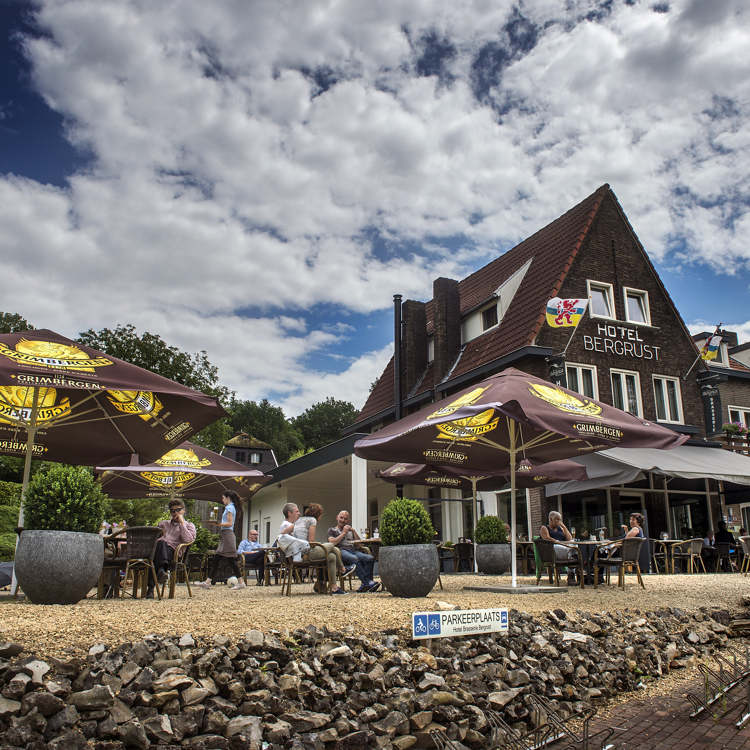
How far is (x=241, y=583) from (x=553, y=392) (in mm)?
6664

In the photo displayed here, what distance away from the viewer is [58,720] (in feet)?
11.7

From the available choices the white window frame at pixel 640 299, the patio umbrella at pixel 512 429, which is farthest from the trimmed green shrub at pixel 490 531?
the white window frame at pixel 640 299

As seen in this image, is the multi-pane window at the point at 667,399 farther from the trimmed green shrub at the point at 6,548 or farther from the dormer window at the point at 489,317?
the trimmed green shrub at the point at 6,548

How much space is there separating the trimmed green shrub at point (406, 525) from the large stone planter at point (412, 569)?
129 millimetres

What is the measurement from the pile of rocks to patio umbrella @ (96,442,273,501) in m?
8.03

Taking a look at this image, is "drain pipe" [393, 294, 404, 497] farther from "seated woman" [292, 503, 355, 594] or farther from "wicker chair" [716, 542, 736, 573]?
"seated woman" [292, 503, 355, 594]

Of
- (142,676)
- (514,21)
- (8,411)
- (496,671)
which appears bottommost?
(496,671)

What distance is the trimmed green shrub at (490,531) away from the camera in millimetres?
11109

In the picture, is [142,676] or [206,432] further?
[206,432]

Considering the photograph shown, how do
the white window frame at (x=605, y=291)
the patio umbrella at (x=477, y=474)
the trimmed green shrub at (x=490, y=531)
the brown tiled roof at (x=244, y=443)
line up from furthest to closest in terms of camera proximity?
the brown tiled roof at (x=244, y=443) < the white window frame at (x=605, y=291) < the patio umbrella at (x=477, y=474) < the trimmed green shrub at (x=490, y=531)

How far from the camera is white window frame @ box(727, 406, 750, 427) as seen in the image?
25.0 meters

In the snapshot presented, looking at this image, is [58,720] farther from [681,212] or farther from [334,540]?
[681,212]

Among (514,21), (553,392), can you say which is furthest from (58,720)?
(514,21)

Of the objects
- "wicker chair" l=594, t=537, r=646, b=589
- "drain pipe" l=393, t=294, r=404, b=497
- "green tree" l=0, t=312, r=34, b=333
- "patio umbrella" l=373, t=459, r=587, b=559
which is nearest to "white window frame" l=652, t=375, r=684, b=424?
"drain pipe" l=393, t=294, r=404, b=497
